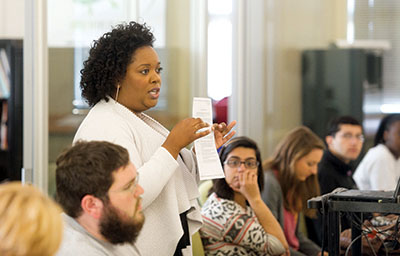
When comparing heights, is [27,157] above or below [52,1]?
below

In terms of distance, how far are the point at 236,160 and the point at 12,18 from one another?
158 centimetres

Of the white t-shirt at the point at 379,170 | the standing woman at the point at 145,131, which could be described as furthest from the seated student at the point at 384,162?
the standing woman at the point at 145,131

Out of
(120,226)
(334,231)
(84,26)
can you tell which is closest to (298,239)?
(334,231)

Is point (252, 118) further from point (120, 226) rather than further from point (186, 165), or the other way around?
Result: point (120, 226)

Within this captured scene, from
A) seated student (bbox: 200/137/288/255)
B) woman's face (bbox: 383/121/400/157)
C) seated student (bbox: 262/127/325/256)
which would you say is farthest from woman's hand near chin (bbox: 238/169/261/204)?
woman's face (bbox: 383/121/400/157)

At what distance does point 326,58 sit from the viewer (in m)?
6.17

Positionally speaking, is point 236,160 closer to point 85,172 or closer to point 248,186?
point 248,186

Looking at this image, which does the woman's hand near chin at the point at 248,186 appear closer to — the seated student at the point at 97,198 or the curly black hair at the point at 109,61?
the curly black hair at the point at 109,61

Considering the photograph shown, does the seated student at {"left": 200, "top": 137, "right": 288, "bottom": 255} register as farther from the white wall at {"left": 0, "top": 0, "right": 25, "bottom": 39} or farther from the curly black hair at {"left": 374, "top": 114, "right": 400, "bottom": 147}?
the curly black hair at {"left": 374, "top": 114, "right": 400, "bottom": 147}

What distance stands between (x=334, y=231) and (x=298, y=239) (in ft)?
4.88

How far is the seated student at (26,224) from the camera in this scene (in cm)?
134

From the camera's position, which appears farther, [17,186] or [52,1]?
[52,1]

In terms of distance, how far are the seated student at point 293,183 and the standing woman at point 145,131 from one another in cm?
130

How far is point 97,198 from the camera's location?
188 cm
